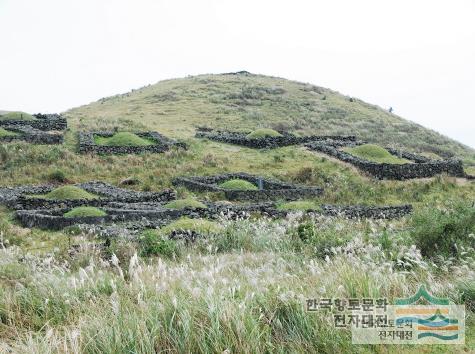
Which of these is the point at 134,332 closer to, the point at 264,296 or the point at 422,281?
the point at 264,296

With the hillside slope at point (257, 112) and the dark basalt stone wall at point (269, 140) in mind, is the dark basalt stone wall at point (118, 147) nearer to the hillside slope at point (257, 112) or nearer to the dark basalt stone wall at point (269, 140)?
the dark basalt stone wall at point (269, 140)

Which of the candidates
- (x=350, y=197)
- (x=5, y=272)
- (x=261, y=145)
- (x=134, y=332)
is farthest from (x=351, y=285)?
(x=261, y=145)

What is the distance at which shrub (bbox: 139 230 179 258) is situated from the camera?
34.9 feet

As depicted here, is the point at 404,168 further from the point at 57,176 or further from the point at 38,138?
the point at 38,138

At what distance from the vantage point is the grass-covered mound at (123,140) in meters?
33.6

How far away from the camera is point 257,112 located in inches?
2361

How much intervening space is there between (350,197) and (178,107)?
128 feet

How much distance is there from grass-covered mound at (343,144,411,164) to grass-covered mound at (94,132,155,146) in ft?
43.9

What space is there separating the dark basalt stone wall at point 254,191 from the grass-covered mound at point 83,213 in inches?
275

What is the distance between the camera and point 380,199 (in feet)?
80.6

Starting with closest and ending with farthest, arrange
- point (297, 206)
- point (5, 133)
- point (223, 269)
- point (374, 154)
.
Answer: point (223, 269), point (297, 206), point (374, 154), point (5, 133)

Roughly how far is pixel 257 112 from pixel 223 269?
176 ft

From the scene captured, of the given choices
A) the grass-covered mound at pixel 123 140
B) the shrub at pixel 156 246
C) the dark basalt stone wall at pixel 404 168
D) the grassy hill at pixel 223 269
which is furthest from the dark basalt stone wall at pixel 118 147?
the shrub at pixel 156 246

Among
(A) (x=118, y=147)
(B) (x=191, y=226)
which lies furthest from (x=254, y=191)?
(A) (x=118, y=147)
